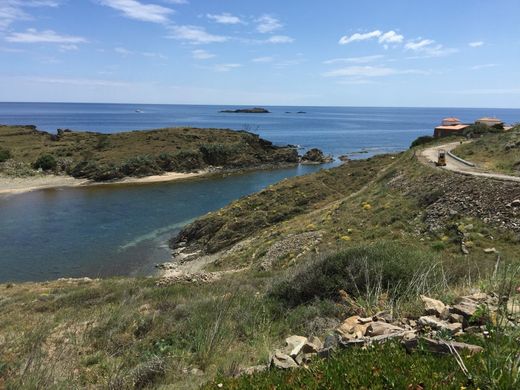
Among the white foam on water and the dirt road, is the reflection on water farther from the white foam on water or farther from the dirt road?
the dirt road

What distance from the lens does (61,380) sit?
19.5ft

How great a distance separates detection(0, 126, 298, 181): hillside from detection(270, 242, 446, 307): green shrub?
197ft

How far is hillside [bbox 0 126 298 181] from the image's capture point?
6812cm

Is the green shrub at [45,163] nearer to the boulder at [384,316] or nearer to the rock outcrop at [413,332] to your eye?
the rock outcrop at [413,332]

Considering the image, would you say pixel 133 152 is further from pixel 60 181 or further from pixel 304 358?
pixel 304 358

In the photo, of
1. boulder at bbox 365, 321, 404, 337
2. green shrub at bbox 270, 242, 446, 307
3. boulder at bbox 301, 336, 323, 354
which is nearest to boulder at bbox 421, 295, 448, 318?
boulder at bbox 365, 321, 404, 337

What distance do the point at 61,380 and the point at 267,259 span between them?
51.1ft

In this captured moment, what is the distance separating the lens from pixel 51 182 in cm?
6262

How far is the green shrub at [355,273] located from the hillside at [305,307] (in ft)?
0.11

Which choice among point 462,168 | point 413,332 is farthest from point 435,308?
point 462,168

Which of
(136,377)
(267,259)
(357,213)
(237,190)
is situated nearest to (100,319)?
(136,377)

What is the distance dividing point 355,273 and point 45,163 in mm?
69771

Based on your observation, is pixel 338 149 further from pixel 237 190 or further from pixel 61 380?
pixel 61 380

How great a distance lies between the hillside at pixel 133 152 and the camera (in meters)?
68.1
